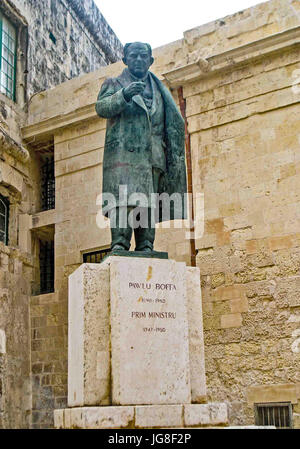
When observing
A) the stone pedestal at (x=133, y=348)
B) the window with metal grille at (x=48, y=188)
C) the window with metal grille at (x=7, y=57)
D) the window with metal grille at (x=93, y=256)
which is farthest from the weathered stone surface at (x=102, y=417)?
the window with metal grille at (x=7, y=57)

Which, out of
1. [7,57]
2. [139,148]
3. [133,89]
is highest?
[7,57]

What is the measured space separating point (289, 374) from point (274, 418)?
716 mm

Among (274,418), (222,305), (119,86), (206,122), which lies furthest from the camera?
(206,122)

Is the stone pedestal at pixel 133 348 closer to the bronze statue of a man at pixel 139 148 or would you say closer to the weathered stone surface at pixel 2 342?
the bronze statue of a man at pixel 139 148

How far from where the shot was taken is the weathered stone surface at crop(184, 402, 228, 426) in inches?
192

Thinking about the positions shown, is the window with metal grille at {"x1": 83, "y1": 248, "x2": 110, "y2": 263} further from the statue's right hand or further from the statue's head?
the statue's right hand

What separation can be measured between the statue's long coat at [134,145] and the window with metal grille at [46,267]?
726 centimetres

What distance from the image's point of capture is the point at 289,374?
933cm

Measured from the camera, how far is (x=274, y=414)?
30.4 ft

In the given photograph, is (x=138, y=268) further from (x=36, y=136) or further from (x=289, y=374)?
(x=36, y=136)

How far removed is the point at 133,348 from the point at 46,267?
27.0 feet

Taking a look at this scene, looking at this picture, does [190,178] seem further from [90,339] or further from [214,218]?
[90,339]

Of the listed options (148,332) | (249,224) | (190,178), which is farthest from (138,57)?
(190,178)
